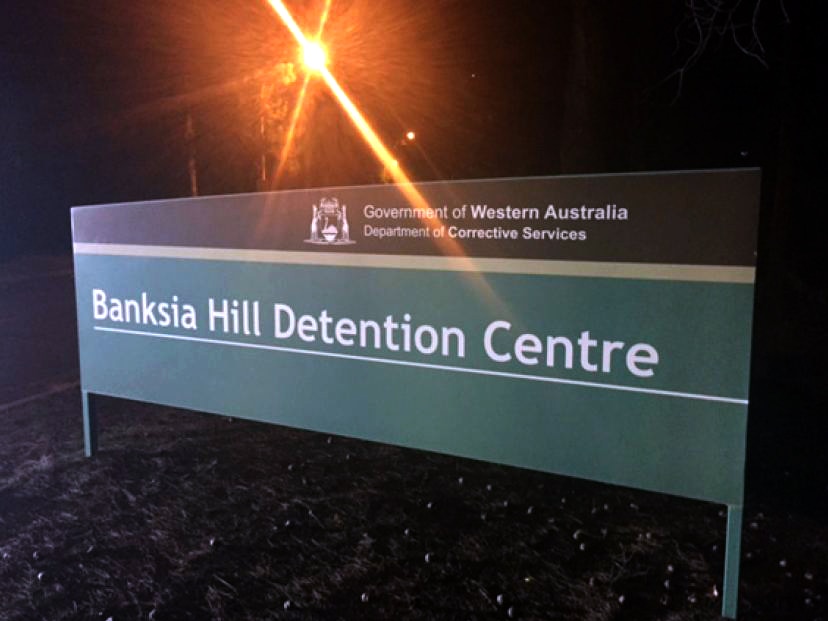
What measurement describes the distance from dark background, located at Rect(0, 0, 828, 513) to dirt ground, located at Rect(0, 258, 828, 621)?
107 centimetres

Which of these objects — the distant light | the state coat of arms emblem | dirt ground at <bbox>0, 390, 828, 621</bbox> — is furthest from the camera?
the distant light

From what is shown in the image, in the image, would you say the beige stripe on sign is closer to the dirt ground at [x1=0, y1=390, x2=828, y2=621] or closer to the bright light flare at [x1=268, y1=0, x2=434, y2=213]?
the dirt ground at [x1=0, y1=390, x2=828, y2=621]

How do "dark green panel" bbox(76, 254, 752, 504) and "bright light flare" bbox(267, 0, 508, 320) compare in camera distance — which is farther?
"bright light flare" bbox(267, 0, 508, 320)

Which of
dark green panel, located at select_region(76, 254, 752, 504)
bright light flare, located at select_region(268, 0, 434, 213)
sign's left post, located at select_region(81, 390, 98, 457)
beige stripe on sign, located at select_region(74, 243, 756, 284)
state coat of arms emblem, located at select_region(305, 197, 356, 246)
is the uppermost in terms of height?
bright light flare, located at select_region(268, 0, 434, 213)

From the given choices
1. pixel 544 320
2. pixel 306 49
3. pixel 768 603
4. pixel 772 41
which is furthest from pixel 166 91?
pixel 768 603

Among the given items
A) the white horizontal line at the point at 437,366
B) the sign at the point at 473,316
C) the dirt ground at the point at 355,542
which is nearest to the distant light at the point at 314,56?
the sign at the point at 473,316

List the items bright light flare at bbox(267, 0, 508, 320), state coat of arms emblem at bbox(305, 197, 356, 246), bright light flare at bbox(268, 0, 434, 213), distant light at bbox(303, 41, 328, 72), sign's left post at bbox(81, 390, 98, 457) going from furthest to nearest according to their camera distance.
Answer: distant light at bbox(303, 41, 328, 72)
bright light flare at bbox(268, 0, 434, 213)
sign's left post at bbox(81, 390, 98, 457)
state coat of arms emblem at bbox(305, 197, 356, 246)
bright light flare at bbox(267, 0, 508, 320)

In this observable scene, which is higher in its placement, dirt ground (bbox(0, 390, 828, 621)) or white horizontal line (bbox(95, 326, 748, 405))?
white horizontal line (bbox(95, 326, 748, 405))

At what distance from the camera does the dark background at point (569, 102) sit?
7.00 metres

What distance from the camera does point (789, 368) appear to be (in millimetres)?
6906

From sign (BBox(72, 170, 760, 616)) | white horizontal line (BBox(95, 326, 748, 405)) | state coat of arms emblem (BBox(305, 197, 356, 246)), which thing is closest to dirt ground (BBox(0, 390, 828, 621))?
sign (BBox(72, 170, 760, 616))

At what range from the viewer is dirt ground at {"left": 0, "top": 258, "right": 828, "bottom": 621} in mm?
3020

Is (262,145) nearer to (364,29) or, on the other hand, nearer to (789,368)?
(364,29)

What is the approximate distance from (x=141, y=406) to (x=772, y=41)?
845cm
